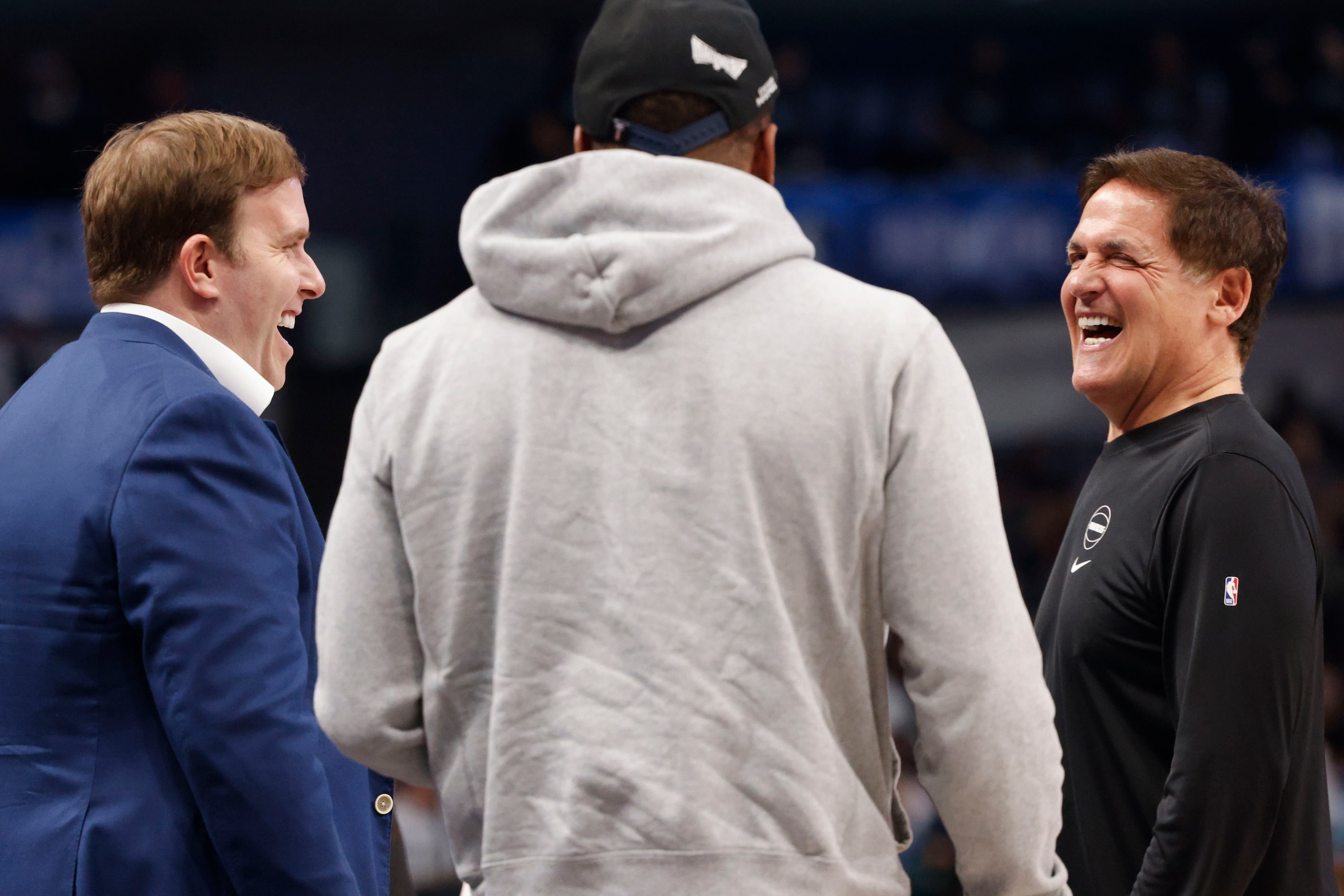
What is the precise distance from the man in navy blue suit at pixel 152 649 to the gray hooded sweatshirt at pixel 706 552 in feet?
1.25

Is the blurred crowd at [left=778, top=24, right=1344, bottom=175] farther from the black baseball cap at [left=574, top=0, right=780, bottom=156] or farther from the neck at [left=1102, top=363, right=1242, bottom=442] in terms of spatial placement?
the black baseball cap at [left=574, top=0, right=780, bottom=156]

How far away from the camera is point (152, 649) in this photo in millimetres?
1384

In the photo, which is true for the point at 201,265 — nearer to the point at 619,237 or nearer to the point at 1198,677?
the point at 619,237

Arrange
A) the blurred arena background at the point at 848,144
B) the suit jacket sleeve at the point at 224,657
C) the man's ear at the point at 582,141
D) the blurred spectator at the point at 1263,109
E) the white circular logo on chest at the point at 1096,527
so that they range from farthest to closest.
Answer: the blurred spectator at the point at 1263,109 < the blurred arena background at the point at 848,144 < the white circular logo on chest at the point at 1096,527 < the suit jacket sleeve at the point at 224,657 < the man's ear at the point at 582,141

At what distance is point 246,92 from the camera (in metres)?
7.21

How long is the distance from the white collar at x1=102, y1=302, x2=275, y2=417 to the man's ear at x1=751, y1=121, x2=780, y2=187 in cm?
72

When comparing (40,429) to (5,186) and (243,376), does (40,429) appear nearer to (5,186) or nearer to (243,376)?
(243,376)

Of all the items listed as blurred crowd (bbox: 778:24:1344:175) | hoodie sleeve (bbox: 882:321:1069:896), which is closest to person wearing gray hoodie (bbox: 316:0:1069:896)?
hoodie sleeve (bbox: 882:321:1069:896)

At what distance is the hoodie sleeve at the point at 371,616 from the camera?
113 centimetres

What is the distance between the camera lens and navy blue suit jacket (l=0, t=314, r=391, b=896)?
137 centimetres

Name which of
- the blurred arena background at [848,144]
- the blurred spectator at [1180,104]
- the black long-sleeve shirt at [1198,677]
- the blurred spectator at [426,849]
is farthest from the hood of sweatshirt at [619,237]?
the blurred spectator at [1180,104]

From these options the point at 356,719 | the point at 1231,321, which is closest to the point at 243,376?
the point at 356,719

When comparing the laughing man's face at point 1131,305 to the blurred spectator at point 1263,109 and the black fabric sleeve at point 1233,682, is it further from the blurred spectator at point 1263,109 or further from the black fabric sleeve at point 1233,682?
the blurred spectator at point 1263,109

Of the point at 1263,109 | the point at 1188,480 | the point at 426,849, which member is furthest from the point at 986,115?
the point at 1188,480
